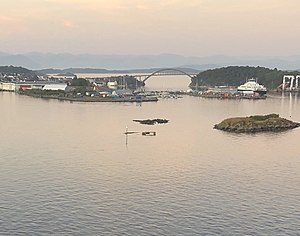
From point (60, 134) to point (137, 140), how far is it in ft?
6.19

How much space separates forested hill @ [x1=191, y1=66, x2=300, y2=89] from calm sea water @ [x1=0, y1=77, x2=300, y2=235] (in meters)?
23.4

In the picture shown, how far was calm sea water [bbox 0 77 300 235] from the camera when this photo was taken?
16.6 feet

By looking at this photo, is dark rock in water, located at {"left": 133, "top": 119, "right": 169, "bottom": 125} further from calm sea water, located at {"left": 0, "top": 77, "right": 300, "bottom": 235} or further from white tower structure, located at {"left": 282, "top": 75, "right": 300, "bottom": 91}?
white tower structure, located at {"left": 282, "top": 75, "right": 300, "bottom": 91}

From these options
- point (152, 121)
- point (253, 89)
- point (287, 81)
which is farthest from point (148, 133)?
point (287, 81)

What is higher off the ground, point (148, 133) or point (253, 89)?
point (253, 89)

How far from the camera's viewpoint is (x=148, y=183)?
655cm

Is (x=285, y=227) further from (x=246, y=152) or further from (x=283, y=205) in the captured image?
(x=246, y=152)

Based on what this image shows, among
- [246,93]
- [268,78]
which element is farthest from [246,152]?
→ [268,78]

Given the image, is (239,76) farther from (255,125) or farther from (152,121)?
(255,125)

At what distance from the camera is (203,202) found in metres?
5.77

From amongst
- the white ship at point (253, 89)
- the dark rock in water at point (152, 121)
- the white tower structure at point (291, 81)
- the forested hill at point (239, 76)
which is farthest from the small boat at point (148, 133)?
the forested hill at point (239, 76)

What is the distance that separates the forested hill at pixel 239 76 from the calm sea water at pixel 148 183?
2339 cm

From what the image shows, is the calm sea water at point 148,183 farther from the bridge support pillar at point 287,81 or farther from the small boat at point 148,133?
the bridge support pillar at point 287,81

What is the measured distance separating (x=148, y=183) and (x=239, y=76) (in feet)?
104
